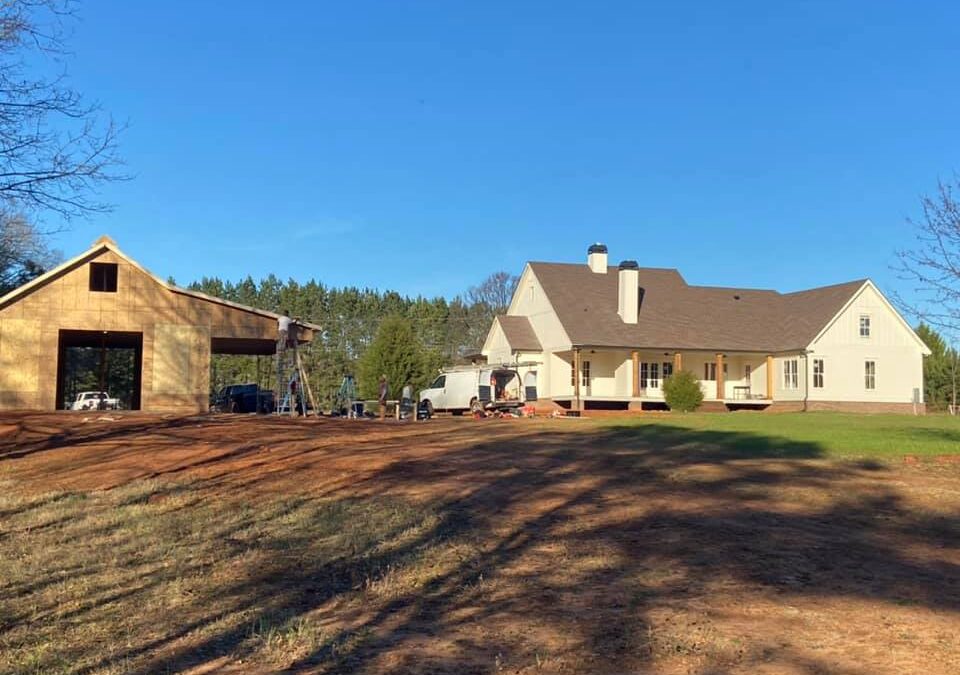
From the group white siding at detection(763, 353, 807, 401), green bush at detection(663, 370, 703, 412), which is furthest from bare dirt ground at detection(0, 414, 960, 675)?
white siding at detection(763, 353, 807, 401)

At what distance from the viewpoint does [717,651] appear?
20.0ft

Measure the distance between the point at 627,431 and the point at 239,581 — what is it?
14.3 m

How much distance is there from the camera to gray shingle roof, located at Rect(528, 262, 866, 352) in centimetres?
4222

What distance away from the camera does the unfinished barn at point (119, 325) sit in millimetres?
28812

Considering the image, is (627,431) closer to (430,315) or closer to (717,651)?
(717,651)

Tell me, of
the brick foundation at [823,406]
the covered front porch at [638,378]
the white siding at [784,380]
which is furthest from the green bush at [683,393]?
the white siding at [784,380]

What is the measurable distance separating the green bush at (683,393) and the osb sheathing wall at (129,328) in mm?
16142

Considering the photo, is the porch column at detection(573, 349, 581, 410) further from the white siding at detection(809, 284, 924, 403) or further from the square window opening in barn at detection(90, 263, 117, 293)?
the square window opening in barn at detection(90, 263, 117, 293)

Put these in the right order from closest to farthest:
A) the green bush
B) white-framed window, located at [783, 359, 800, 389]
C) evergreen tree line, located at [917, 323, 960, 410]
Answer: the green bush, white-framed window, located at [783, 359, 800, 389], evergreen tree line, located at [917, 323, 960, 410]

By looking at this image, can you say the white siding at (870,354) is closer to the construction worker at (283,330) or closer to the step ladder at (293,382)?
the step ladder at (293,382)

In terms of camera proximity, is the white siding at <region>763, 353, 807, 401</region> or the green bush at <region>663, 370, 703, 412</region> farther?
the white siding at <region>763, 353, 807, 401</region>

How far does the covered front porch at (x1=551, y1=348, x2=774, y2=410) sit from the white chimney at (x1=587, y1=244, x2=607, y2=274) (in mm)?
6270

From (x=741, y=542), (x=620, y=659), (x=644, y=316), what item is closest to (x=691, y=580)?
(x=741, y=542)

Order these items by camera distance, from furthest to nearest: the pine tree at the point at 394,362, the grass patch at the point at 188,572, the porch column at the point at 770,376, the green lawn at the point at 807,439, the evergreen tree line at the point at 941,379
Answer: the evergreen tree line at the point at 941,379 → the pine tree at the point at 394,362 → the porch column at the point at 770,376 → the green lawn at the point at 807,439 → the grass patch at the point at 188,572
